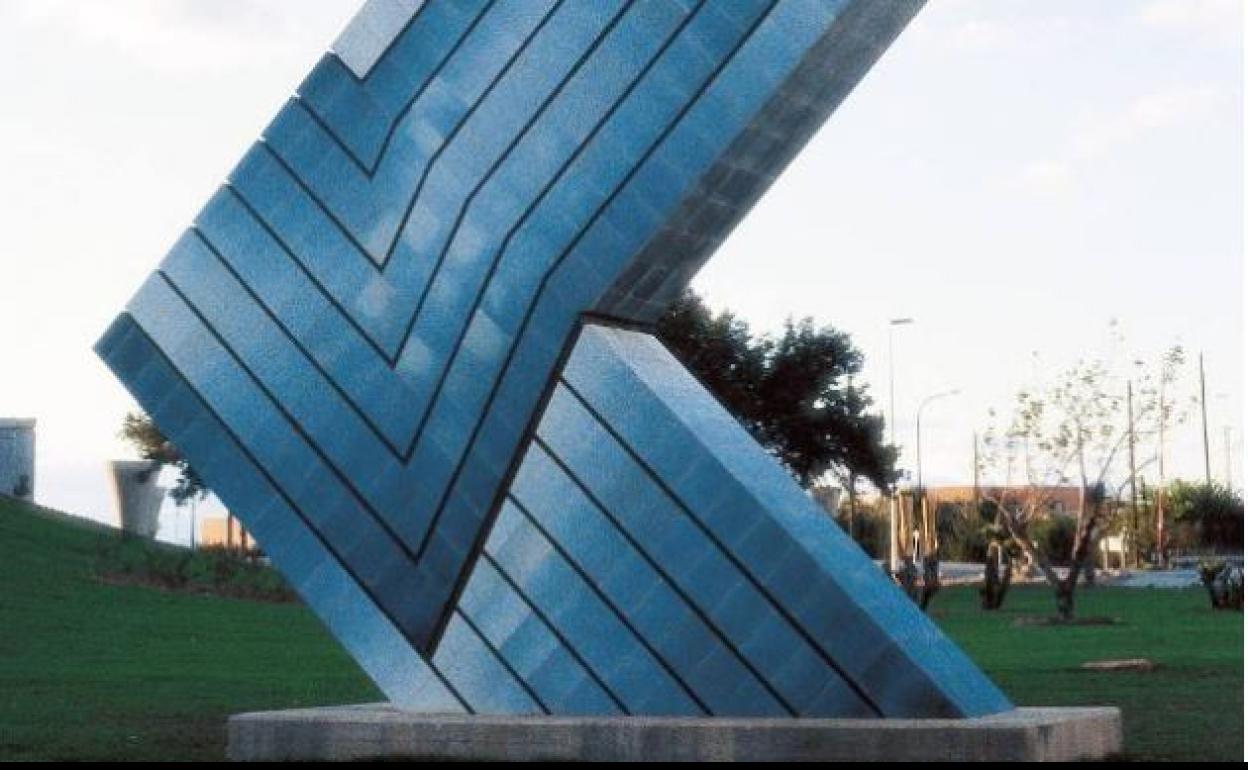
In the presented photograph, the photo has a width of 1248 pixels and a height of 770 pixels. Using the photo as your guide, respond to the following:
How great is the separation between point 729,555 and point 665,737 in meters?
1.36

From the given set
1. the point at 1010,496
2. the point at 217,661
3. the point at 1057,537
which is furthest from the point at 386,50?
the point at 1057,537

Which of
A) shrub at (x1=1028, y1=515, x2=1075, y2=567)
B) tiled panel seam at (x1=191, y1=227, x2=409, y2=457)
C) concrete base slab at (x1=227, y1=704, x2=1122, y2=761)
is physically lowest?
concrete base slab at (x1=227, y1=704, x2=1122, y2=761)

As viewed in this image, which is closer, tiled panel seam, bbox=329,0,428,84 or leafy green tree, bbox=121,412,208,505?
tiled panel seam, bbox=329,0,428,84

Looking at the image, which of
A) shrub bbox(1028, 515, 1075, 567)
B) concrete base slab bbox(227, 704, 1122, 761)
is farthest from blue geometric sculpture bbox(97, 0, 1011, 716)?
shrub bbox(1028, 515, 1075, 567)

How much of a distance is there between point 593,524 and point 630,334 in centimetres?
157

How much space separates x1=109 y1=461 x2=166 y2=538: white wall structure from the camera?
56719mm

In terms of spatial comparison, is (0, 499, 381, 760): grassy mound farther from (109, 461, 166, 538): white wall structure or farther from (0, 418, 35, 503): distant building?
(0, 418, 35, 503): distant building

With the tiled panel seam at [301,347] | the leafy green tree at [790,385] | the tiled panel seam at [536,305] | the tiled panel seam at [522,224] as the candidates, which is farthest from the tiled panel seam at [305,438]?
the leafy green tree at [790,385]

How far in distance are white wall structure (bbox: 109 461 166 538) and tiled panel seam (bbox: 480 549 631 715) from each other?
4174 centimetres

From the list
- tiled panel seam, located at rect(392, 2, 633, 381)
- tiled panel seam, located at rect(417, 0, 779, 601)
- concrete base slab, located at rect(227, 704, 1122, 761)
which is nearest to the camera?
concrete base slab, located at rect(227, 704, 1122, 761)

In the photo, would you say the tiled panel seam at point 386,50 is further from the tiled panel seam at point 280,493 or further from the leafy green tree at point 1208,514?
the leafy green tree at point 1208,514

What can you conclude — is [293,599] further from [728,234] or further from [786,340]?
[728,234]

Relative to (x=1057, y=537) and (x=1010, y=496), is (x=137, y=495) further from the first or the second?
(x=1057, y=537)

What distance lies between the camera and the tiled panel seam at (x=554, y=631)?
1593 centimetres
